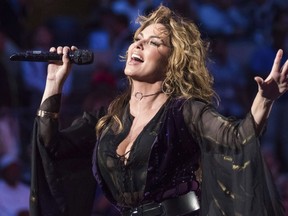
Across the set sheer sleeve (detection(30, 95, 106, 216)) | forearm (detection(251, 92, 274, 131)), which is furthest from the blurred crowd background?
forearm (detection(251, 92, 274, 131))

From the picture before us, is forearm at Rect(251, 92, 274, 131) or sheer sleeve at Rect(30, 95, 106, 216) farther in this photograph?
sheer sleeve at Rect(30, 95, 106, 216)

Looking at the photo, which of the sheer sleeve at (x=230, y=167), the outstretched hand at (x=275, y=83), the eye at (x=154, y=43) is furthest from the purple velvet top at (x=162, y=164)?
the eye at (x=154, y=43)

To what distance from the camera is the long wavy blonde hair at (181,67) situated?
399 cm

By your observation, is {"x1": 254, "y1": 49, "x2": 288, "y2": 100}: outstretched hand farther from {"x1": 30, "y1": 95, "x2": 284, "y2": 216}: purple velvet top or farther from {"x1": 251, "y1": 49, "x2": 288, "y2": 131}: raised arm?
{"x1": 30, "y1": 95, "x2": 284, "y2": 216}: purple velvet top

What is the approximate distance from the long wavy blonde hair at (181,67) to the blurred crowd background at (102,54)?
2.25 metres

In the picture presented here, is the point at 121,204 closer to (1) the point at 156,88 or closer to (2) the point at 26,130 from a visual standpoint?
(1) the point at 156,88

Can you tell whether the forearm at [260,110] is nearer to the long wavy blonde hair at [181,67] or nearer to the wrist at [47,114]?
the long wavy blonde hair at [181,67]

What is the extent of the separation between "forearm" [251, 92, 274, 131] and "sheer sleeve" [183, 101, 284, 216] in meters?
0.02

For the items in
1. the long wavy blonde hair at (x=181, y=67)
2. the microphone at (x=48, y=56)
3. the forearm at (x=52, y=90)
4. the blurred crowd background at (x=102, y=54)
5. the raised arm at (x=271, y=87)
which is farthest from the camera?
the blurred crowd background at (x=102, y=54)

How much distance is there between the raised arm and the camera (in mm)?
3326

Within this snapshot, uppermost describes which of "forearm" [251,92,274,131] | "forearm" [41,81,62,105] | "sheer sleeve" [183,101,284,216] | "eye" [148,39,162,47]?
"eye" [148,39,162,47]

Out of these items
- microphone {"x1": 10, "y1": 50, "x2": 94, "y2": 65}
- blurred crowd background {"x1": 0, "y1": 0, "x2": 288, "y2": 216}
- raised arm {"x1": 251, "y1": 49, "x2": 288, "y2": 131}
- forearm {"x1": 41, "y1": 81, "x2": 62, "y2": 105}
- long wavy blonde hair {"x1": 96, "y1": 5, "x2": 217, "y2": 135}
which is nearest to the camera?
raised arm {"x1": 251, "y1": 49, "x2": 288, "y2": 131}

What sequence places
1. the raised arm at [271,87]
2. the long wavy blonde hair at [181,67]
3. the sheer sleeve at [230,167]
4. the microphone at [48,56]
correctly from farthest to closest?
the long wavy blonde hair at [181,67] → the microphone at [48,56] → the sheer sleeve at [230,167] → the raised arm at [271,87]

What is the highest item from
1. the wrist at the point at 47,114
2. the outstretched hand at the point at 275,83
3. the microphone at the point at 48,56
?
the microphone at the point at 48,56
